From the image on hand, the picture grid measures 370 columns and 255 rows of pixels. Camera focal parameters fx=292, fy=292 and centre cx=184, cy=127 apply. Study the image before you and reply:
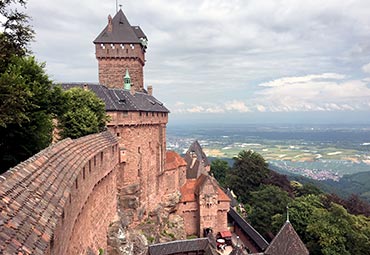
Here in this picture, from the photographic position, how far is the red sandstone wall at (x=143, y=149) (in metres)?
22.4

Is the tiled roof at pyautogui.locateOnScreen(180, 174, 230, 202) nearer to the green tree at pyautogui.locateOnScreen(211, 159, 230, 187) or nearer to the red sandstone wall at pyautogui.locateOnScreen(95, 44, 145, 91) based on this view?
the red sandstone wall at pyautogui.locateOnScreen(95, 44, 145, 91)

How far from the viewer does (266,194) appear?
39719 mm

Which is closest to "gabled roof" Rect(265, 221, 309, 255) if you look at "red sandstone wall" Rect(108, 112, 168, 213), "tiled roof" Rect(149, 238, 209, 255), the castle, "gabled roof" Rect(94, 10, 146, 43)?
"tiled roof" Rect(149, 238, 209, 255)

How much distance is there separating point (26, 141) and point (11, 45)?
422 centimetres

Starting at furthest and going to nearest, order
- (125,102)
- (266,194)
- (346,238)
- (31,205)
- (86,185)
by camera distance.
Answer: (266,194) → (346,238) → (125,102) → (86,185) → (31,205)

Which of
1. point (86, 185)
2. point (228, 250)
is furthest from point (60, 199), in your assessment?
point (228, 250)

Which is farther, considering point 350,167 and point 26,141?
point 350,167

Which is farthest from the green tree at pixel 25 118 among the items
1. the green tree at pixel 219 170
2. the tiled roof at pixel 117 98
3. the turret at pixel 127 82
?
the green tree at pixel 219 170

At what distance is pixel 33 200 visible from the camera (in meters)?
4.98

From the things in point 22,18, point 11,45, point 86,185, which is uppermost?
point 22,18

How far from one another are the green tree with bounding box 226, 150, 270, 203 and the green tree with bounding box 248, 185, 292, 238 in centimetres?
986

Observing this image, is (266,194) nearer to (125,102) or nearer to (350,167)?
(125,102)

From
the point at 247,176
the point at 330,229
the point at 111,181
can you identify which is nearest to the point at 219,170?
the point at 247,176

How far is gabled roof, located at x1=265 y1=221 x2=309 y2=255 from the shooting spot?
2456 cm
